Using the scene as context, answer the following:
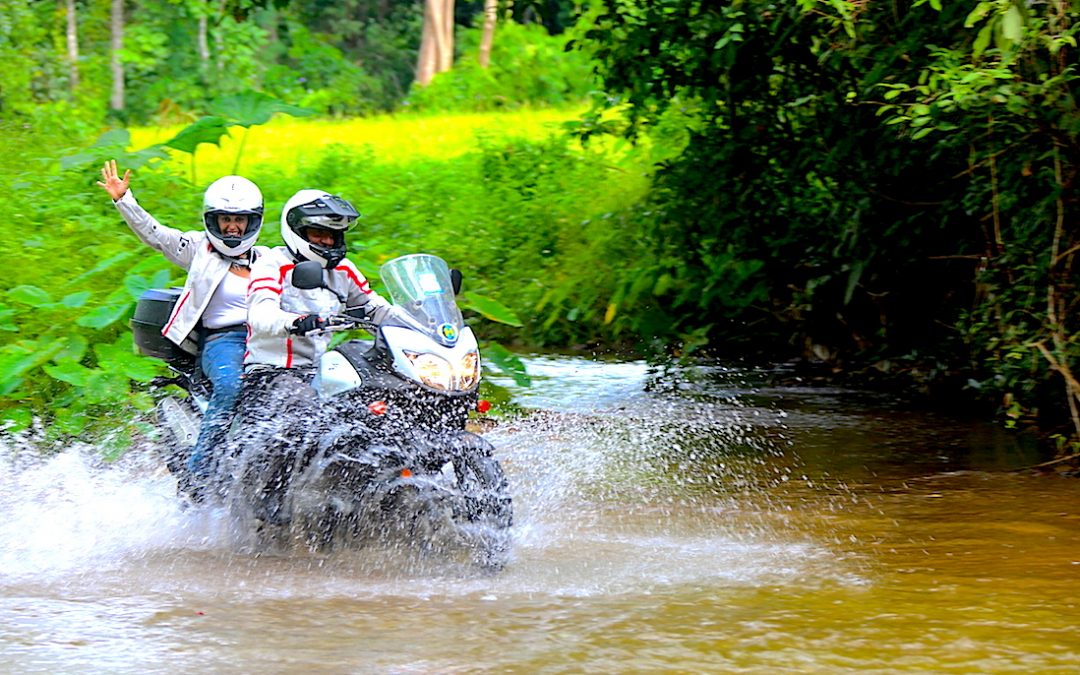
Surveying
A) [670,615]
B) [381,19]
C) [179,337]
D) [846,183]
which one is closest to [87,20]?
[381,19]

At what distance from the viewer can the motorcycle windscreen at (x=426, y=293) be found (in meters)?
5.97

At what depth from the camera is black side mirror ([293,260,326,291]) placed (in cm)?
566

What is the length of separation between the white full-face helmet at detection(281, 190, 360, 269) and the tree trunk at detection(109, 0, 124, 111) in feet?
85.7

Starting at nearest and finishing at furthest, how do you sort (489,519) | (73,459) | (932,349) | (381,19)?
(489,519) < (73,459) < (932,349) < (381,19)

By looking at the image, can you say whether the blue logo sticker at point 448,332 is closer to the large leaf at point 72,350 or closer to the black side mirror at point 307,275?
the black side mirror at point 307,275

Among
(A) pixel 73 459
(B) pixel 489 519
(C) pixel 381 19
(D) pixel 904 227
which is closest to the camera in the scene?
(B) pixel 489 519

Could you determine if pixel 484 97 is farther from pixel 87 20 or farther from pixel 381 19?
pixel 381 19

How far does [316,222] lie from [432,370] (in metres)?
0.94

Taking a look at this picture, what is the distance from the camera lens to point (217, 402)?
655 centimetres

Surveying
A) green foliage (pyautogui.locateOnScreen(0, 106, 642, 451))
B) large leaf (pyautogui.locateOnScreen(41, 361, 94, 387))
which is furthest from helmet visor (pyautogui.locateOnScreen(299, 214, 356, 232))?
large leaf (pyautogui.locateOnScreen(41, 361, 94, 387))

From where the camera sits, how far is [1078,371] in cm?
840

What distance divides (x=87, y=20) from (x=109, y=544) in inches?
1162

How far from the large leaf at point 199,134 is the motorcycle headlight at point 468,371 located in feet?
19.9

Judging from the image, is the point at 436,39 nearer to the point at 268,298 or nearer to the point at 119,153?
the point at 119,153
